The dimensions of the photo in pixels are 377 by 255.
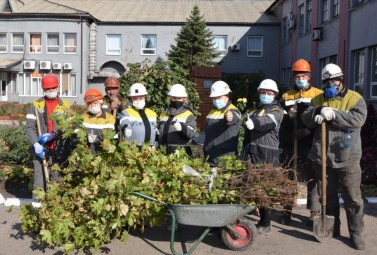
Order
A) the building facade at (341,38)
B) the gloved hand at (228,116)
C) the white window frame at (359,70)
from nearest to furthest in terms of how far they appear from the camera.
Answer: the gloved hand at (228,116)
the building facade at (341,38)
the white window frame at (359,70)

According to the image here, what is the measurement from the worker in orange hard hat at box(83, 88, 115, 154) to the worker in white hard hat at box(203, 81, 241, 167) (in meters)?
1.34

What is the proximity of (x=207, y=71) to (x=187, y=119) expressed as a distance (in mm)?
11194

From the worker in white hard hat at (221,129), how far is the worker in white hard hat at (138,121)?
84 cm

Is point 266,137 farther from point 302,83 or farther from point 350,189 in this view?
point 350,189

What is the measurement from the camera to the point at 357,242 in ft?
17.5

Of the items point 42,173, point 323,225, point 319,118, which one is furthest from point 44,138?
point 323,225

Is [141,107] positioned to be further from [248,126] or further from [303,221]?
[303,221]

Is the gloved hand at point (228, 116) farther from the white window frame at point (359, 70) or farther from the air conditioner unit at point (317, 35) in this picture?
the air conditioner unit at point (317, 35)

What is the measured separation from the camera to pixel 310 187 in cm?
605

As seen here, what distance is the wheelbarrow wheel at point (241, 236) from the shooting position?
5.18 m

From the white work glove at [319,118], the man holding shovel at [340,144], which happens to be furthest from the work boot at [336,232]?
the white work glove at [319,118]

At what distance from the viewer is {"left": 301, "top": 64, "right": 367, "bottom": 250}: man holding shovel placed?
16.9ft

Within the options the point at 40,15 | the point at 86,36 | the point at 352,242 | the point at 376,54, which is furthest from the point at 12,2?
the point at 352,242

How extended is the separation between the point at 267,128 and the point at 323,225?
1.34m
